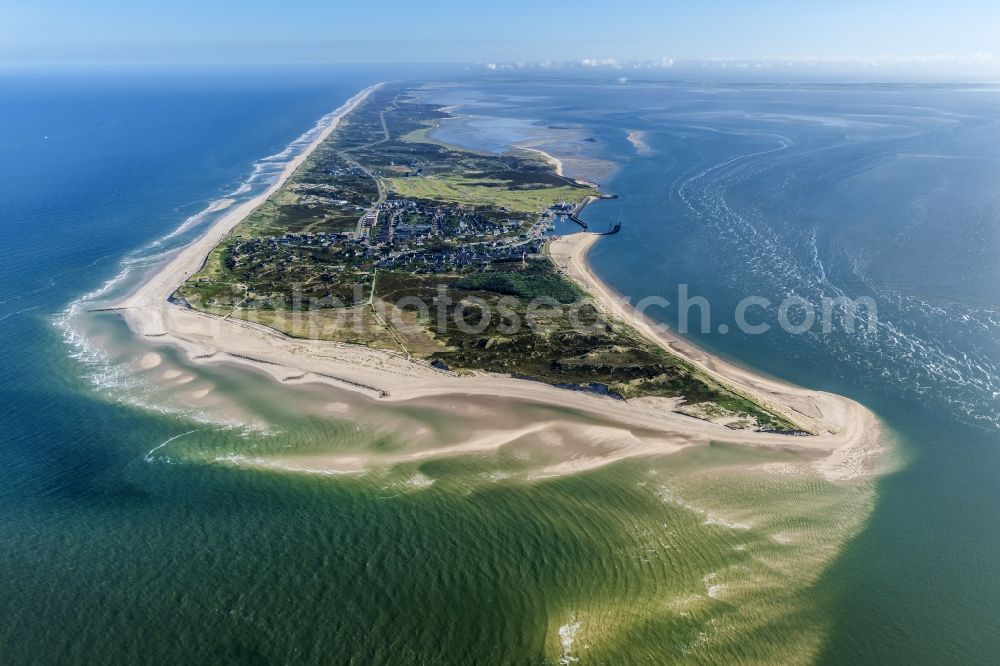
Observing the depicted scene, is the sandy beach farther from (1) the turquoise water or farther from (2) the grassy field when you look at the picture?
(2) the grassy field

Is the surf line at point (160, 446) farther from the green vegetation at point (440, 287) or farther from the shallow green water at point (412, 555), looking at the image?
the green vegetation at point (440, 287)

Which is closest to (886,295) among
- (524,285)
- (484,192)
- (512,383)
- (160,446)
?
(524,285)

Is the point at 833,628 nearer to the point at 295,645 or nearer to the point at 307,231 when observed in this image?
the point at 295,645

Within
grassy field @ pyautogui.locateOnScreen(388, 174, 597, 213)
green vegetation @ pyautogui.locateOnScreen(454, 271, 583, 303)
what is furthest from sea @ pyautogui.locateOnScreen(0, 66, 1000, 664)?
grassy field @ pyautogui.locateOnScreen(388, 174, 597, 213)

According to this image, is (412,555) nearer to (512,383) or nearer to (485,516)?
(485,516)

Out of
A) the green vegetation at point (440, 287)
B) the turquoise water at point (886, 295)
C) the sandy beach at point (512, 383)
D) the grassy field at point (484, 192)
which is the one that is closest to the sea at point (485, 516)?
the turquoise water at point (886, 295)

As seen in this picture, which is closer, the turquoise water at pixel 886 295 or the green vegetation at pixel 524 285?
the turquoise water at pixel 886 295
